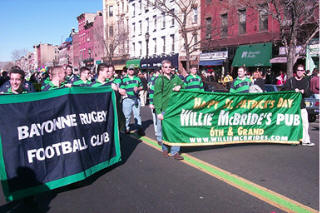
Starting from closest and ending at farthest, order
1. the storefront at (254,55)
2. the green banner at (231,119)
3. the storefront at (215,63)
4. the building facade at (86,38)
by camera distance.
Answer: the green banner at (231,119) → the storefront at (254,55) → the storefront at (215,63) → the building facade at (86,38)

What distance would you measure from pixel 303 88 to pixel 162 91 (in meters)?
3.39

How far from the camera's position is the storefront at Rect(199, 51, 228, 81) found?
28439 millimetres

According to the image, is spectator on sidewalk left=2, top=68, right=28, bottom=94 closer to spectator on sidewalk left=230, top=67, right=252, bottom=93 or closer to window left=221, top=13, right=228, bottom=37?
spectator on sidewalk left=230, top=67, right=252, bottom=93

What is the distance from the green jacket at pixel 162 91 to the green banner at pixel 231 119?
9.9 inches

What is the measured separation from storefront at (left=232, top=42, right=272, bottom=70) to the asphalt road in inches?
714


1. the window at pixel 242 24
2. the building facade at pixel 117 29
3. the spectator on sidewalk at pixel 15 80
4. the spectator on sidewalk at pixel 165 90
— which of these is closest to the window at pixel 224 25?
the window at pixel 242 24

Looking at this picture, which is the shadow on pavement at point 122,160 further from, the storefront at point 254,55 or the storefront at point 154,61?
the storefront at point 154,61

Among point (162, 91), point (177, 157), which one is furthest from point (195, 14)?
point (177, 157)

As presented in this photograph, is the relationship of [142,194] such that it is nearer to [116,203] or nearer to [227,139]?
[116,203]

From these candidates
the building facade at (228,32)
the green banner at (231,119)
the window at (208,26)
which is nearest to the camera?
the green banner at (231,119)

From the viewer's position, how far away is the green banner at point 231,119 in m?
6.33

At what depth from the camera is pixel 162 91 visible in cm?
654

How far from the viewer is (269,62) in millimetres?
23516

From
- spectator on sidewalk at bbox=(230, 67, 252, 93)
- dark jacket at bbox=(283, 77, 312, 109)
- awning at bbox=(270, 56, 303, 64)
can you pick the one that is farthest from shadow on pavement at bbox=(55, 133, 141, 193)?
awning at bbox=(270, 56, 303, 64)
